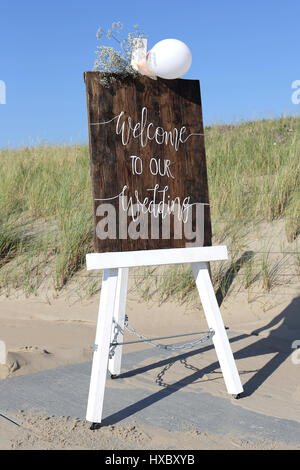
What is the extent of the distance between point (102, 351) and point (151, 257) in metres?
0.60

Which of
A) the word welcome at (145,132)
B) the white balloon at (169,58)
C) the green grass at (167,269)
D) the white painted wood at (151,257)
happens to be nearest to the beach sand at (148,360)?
the green grass at (167,269)

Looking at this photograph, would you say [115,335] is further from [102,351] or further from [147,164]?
[147,164]

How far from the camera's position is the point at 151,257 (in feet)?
9.82

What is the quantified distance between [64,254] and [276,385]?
336 cm

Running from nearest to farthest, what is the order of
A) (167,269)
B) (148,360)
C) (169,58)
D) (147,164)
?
(169,58), (147,164), (148,360), (167,269)

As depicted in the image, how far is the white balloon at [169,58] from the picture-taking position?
296cm

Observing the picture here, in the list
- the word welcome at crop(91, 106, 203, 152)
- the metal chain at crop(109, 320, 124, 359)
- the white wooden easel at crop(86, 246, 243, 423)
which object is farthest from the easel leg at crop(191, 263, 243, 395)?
the word welcome at crop(91, 106, 203, 152)

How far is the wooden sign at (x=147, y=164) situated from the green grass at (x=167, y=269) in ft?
8.23

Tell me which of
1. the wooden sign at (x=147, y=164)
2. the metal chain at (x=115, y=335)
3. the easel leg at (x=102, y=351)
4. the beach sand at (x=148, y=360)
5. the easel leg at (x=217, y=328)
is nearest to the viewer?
the beach sand at (x=148, y=360)

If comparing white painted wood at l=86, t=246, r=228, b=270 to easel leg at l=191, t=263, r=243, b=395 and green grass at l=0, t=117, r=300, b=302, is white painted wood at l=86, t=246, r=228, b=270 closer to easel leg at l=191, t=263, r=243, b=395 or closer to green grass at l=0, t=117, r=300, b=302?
easel leg at l=191, t=263, r=243, b=395

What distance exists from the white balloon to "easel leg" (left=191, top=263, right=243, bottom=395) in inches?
46.3

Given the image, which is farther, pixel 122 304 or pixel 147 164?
pixel 122 304

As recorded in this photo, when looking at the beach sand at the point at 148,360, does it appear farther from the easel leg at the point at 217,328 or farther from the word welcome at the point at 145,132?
the word welcome at the point at 145,132

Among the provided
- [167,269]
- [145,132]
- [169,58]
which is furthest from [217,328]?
[167,269]
